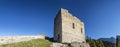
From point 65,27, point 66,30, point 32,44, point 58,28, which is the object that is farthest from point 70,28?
point 32,44

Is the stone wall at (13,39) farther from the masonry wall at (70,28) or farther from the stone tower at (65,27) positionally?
the masonry wall at (70,28)

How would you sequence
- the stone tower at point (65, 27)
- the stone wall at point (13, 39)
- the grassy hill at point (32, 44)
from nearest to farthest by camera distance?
the grassy hill at point (32, 44) → the stone wall at point (13, 39) → the stone tower at point (65, 27)

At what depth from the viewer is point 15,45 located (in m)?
37.1

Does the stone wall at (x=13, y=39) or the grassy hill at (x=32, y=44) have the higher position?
the stone wall at (x=13, y=39)

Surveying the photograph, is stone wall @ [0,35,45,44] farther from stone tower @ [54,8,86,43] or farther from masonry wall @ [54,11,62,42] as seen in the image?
stone tower @ [54,8,86,43]

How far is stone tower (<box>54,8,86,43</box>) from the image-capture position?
135 feet

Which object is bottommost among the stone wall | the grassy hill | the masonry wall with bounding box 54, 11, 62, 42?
the grassy hill

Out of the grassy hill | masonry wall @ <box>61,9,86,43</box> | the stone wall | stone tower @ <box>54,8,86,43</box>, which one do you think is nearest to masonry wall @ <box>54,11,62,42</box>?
stone tower @ <box>54,8,86,43</box>

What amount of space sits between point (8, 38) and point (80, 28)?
50.9 ft

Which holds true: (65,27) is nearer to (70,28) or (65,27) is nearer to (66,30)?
(66,30)

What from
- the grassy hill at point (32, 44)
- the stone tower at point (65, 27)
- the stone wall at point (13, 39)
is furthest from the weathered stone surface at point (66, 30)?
the stone wall at point (13, 39)

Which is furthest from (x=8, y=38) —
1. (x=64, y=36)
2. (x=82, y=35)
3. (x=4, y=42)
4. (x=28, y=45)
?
(x=82, y=35)

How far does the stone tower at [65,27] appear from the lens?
41.3 metres

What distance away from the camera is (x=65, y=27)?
1644 inches
